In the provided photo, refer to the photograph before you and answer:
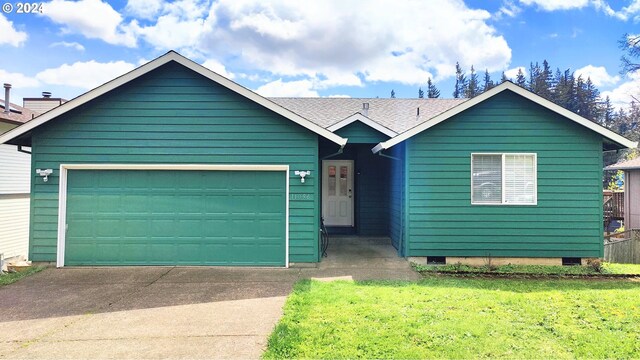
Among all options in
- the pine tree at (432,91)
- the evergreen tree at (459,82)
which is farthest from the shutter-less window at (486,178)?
the evergreen tree at (459,82)

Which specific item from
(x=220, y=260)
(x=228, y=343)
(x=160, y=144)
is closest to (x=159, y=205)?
(x=160, y=144)

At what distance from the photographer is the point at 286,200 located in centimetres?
702

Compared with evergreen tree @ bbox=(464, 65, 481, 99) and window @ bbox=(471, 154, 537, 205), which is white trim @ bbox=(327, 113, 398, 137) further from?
evergreen tree @ bbox=(464, 65, 481, 99)

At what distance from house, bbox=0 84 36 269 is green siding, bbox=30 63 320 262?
5.87m

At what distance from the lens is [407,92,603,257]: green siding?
7.19 metres

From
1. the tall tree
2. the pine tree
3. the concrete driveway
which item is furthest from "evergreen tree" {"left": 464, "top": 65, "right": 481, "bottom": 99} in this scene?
the concrete driveway

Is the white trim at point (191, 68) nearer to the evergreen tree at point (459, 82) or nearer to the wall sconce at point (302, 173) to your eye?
the wall sconce at point (302, 173)

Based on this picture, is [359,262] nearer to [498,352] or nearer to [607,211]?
[498,352]

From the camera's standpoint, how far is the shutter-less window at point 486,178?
727cm

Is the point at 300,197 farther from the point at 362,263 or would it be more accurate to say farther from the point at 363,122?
the point at 363,122

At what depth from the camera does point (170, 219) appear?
22.9 feet

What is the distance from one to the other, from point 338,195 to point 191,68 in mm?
5481

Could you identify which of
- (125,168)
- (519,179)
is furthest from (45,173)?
(519,179)

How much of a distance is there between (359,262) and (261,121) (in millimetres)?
3634
